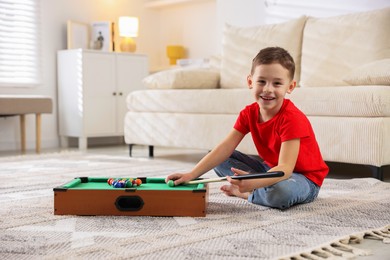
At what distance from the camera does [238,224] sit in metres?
1.42

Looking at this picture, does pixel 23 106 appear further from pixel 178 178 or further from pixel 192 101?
pixel 178 178

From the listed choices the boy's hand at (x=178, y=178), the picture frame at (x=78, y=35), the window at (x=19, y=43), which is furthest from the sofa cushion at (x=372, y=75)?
the window at (x=19, y=43)

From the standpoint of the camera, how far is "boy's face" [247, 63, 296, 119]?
1.60 meters

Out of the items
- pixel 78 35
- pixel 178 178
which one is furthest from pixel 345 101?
pixel 78 35

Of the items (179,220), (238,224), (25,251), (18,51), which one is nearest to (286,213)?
(238,224)

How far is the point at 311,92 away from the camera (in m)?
2.49

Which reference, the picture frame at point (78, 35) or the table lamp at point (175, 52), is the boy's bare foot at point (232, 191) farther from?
the table lamp at point (175, 52)

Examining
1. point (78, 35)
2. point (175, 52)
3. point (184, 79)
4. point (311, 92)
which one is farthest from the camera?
point (175, 52)

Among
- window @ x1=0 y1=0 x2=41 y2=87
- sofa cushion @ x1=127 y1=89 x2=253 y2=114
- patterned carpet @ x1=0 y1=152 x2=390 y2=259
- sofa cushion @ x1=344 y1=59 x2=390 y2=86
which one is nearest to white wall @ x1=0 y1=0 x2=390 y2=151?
window @ x1=0 y1=0 x2=41 y2=87

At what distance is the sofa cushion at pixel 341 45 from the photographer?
2.78m

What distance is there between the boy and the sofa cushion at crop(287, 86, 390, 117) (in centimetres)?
61

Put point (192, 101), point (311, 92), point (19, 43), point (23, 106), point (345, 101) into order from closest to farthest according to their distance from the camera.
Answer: point (345, 101), point (311, 92), point (192, 101), point (23, 106), point (19, 43)

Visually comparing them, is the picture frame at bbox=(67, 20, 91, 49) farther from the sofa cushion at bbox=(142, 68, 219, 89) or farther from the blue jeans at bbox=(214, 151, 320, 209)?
the blue jeans at bbox=(214, 151, 320, 209)

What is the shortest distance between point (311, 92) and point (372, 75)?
0.94 ft
